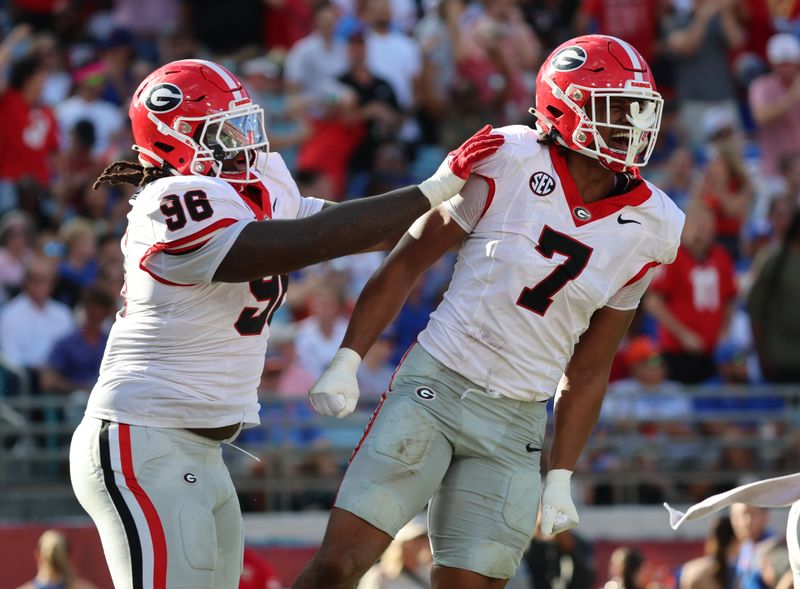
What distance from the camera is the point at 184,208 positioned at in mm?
4727

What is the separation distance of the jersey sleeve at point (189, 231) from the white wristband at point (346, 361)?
61cm

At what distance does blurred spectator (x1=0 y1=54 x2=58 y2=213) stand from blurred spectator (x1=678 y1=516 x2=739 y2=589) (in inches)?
227

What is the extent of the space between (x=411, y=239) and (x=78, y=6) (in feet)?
30.2

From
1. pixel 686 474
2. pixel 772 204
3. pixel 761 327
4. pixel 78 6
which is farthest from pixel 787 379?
pixel 78 6

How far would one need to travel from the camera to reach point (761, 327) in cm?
1030

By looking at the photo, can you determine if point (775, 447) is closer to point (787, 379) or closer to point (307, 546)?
point (787, 379)

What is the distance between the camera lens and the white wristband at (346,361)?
5.13 metres

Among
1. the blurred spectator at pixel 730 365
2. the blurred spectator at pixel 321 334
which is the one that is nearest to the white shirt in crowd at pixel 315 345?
the blurred spectator at pixel 321 334

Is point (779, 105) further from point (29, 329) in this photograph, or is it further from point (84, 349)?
point (29, 329)

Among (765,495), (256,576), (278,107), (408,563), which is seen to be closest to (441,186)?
(765,495)

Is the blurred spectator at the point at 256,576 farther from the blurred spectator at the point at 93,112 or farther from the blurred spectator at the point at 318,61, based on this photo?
the blurred spectator at the point at 318,61

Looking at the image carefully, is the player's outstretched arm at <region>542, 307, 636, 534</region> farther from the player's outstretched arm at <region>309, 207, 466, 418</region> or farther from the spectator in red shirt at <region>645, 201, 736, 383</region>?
the spectator in red shirt at <region>645, 201, 736, 383</region>

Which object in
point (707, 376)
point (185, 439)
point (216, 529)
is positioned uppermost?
point (185, 439)

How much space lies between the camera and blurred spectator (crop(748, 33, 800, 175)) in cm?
1274
